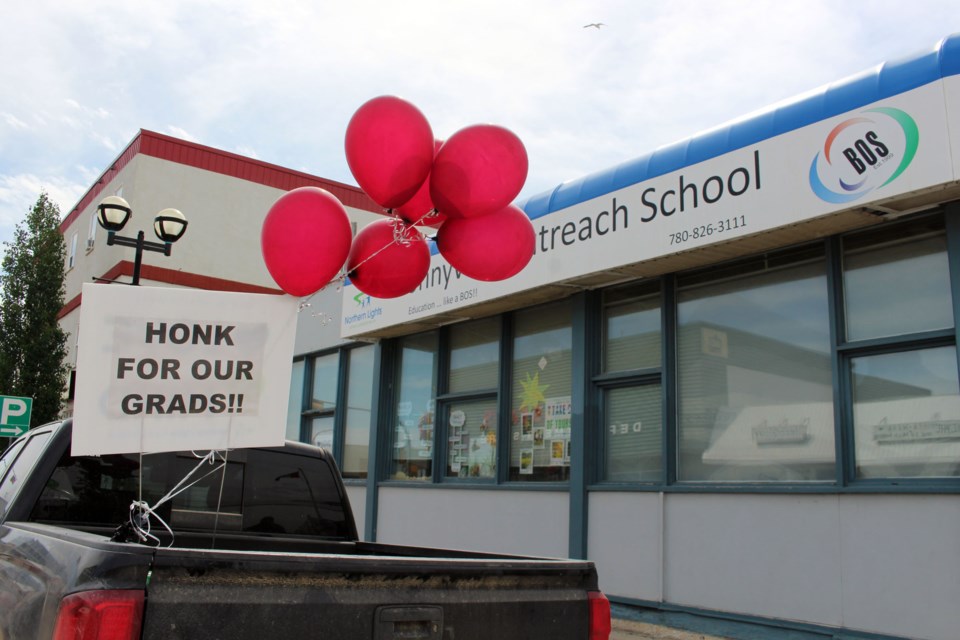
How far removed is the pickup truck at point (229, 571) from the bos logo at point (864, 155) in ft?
12.9

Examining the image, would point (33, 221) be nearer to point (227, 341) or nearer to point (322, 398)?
point (322, 398)

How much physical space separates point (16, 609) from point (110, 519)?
4.26 ft

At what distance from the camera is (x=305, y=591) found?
2736 mm

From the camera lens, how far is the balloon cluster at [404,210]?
4.21 metres

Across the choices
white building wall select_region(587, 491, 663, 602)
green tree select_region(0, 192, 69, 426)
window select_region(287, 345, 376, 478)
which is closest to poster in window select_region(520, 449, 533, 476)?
white building wall select_region(587, 491, 663, 602)

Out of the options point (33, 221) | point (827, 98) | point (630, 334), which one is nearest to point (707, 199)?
point (827, 98)

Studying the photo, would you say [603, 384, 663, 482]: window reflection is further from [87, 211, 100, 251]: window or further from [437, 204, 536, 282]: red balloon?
[87, 211, 100, 251]: window

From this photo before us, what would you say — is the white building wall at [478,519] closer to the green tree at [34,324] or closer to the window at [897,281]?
the window at [897,281]

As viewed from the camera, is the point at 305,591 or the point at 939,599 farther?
the point at 939,599

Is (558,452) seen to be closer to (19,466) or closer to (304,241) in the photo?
(304,241)

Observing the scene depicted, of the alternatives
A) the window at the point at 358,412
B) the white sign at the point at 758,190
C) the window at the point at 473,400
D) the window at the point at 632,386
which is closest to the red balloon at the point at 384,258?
the white sign at the point at 758,190

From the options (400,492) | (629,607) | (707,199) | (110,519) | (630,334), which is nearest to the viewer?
(110,519)

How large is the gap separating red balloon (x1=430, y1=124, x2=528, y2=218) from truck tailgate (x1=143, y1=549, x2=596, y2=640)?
2016 mm

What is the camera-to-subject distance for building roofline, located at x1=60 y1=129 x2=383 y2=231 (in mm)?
22938
